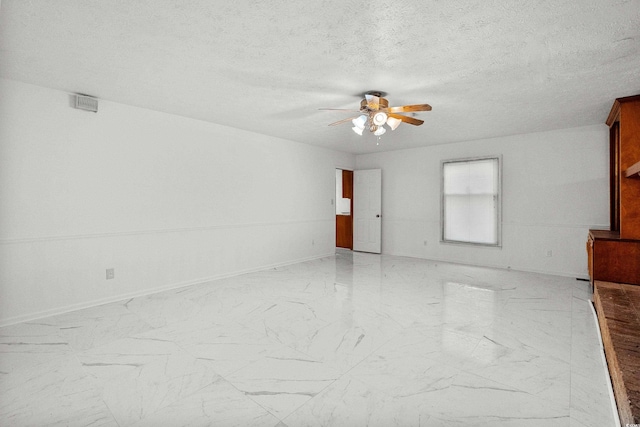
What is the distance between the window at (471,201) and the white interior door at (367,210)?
4.89 feet

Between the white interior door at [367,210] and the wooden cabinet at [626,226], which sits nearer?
the wooden cabinet at [626,226]

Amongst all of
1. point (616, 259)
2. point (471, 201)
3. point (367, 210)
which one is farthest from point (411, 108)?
point (367, 210)

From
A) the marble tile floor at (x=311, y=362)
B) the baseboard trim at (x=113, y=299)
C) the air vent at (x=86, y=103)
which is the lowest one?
the marble tile floor at (x=311, y=362)

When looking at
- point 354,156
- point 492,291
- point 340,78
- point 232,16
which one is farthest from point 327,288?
point 354,156

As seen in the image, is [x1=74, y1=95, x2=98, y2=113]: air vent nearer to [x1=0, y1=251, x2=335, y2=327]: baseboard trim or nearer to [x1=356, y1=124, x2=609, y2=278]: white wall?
[x1=0, y1=251, x2=335, y2=327]: baseboard trim

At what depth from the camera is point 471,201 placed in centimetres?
626

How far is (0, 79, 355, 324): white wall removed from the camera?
324 centimetres

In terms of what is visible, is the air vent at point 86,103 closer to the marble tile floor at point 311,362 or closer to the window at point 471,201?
the marble tile floor at point 311,362

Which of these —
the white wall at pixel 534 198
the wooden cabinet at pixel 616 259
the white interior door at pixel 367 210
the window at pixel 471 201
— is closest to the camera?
the wooden cabinet at pixel 616 259

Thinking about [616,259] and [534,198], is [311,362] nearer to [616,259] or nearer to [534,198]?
[616,259]

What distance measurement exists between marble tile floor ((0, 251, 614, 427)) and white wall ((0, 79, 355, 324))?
420mm

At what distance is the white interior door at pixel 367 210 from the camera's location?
24.5 feet

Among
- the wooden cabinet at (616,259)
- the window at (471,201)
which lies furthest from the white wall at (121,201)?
the wooden cabinet at (616,259)

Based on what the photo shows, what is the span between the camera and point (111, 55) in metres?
2.69
